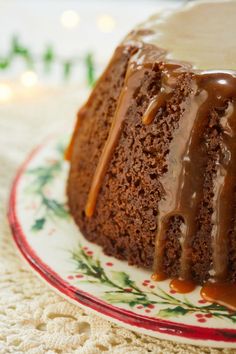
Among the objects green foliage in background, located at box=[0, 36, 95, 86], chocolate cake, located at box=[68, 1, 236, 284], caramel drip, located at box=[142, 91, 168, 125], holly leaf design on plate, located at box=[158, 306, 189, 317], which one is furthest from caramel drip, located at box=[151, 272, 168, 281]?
green foliage in background, located at box=[0, 36, 95, 86]

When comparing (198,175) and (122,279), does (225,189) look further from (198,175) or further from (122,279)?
(122,279)

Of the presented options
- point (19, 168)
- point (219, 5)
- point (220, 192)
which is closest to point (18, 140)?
point (19, 168)

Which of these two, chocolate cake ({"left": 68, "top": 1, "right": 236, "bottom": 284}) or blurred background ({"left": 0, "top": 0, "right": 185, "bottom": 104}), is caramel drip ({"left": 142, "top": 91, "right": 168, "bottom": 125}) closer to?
chocolate cake ({"left": 68, "top": 1, "right": 236, "bottom": 284})

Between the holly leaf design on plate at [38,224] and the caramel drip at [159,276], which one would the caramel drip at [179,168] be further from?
the holly leaf design on plate at [38,224]

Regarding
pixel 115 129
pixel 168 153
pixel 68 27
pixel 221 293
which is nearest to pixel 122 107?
pixel 115 129

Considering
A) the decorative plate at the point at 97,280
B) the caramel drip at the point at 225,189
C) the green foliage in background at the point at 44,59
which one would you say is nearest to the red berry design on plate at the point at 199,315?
the decorative plate at the point at 97,280

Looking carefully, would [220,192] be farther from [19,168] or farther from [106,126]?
[19,168]

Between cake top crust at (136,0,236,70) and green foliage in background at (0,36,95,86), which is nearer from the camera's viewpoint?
cake top crust at (136,0,236,70)
